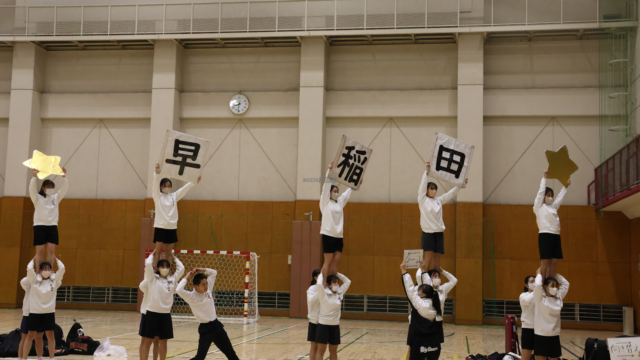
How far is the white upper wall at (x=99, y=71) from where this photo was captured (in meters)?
22.6

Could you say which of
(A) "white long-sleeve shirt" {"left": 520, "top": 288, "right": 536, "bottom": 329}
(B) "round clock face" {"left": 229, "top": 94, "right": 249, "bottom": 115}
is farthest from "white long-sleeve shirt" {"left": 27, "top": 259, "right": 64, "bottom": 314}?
(B) "round clock face" {"left": 229, "top": 94, "right": 249, "bottom": 115}

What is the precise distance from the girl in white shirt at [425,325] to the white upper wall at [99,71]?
1633 centimetres

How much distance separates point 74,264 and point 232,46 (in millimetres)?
10021

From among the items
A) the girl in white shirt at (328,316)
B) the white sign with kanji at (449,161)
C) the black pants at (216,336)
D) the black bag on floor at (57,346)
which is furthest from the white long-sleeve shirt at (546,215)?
the black bag on floor at (57,346)

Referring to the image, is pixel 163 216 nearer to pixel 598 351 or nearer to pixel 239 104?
pixel 598 351

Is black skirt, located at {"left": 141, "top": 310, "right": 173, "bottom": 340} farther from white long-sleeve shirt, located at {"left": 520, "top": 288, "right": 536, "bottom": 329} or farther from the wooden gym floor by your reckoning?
white long-sleeve shirt, located at {"left": 520, "top": 288, "right": 536, "bottom": 329}

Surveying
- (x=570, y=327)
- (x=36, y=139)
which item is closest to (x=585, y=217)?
(x=570, y=327)

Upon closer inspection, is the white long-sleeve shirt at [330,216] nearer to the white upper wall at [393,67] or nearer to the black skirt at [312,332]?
the black skirt at [312,332]

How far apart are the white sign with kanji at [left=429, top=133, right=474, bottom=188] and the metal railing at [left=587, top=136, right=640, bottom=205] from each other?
5943 mm

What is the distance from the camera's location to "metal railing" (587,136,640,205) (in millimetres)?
15445

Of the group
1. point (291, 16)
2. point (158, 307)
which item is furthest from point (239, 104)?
point (158, 307)

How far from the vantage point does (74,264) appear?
21.8 m

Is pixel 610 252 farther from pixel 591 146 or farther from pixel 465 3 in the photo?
pixel 465 3

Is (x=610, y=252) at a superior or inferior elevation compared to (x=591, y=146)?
inferior
